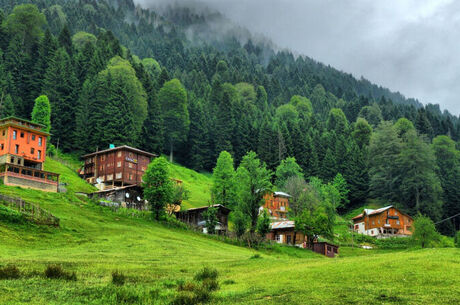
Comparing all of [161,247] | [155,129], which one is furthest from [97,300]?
[155,129]

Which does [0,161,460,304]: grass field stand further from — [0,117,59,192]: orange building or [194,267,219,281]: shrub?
[0,117,59,192]: orange building

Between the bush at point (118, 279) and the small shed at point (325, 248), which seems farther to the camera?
the small shed at point (325, 248)

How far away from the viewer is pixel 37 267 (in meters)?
24.3

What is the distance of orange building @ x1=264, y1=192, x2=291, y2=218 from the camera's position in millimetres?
108875

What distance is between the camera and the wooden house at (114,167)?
91.6 metres

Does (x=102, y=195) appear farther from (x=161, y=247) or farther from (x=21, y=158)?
(x=161, y=247)

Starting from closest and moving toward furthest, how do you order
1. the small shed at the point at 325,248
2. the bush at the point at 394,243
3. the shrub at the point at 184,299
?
1. the shrub at the point at 184,299
2. the small shed at the point at 325,248
3. the bush at the point at 394,243

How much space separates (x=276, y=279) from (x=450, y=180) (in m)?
122

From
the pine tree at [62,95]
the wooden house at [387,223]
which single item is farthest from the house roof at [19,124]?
the wooden house at [387,223]

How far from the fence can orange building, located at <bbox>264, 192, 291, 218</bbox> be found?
67295 mm

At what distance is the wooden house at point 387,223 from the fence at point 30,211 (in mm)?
82896

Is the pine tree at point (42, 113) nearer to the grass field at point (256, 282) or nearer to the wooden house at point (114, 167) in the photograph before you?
the wooden house at point (114, 167)

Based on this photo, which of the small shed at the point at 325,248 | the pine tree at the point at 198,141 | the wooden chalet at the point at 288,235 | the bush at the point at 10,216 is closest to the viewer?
the bush at the point at 10,216

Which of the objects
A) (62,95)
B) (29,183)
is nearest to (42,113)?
(62,95)
